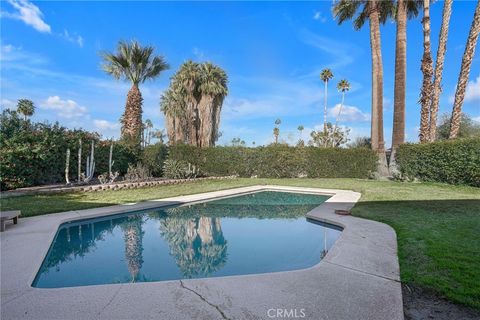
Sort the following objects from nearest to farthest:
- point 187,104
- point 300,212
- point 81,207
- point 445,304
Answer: point 445,304
point 81,207
point 300,212
point 187,104

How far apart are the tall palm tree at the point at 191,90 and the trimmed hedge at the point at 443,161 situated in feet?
50.1

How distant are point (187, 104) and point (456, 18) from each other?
747 inches

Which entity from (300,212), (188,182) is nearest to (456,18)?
(300,212)

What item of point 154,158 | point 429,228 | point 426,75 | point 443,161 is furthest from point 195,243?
point 426,75

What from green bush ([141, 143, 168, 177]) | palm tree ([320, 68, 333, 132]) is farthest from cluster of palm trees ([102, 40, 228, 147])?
palm tree ([320, 68, 333, 132])

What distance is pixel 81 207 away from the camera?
25.7 ft

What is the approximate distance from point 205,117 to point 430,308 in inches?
839

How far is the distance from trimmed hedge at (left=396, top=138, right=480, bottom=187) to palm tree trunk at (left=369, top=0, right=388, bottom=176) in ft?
4.22

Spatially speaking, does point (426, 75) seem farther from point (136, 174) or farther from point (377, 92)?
point (136, 174)

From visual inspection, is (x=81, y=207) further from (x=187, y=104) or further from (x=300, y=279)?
(x=187, y=104)

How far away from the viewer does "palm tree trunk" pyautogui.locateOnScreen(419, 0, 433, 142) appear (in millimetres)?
14746

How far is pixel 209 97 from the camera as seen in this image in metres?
22.7

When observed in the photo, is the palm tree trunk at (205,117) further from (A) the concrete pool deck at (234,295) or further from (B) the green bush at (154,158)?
(A) the concrete pool deck at (234,295)

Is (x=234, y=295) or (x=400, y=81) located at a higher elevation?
(x=400, y=81)
